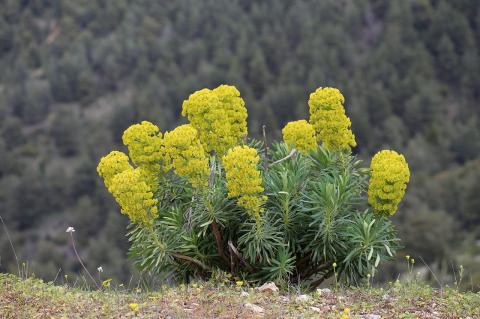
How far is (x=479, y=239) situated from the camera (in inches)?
2292

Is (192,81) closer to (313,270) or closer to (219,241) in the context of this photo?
(313,270)

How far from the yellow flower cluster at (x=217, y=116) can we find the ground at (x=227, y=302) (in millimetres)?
1754

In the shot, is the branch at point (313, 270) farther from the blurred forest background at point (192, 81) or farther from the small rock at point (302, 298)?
the blurred forest background at point (192, 81)

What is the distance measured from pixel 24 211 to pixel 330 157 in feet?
275

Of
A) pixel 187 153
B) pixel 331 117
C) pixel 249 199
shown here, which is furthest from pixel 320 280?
pixel 187 153

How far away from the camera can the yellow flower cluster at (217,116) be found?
8.42 metres

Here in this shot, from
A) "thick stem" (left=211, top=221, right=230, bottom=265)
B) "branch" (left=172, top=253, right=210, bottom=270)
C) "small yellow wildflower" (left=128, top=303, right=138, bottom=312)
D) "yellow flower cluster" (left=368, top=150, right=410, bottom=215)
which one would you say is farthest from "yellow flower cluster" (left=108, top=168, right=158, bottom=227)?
"yellow flower cluster" (left=368, top=150, right=410, bottom=215)

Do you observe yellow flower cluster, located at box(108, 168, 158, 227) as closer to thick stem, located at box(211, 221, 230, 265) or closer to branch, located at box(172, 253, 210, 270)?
branch, located at box(172, 253, 210, 270)

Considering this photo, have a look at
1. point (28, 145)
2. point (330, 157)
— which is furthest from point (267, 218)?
point (28, 145)

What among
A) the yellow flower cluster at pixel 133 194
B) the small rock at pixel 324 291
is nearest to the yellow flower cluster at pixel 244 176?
the yellow flower cluster at pixel 133 194

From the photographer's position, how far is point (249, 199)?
7887mm

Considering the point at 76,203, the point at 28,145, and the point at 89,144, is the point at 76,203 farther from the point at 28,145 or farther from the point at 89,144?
the point at 28,145

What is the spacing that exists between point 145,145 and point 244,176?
4.43 feet

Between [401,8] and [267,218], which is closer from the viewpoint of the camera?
[267,218]
